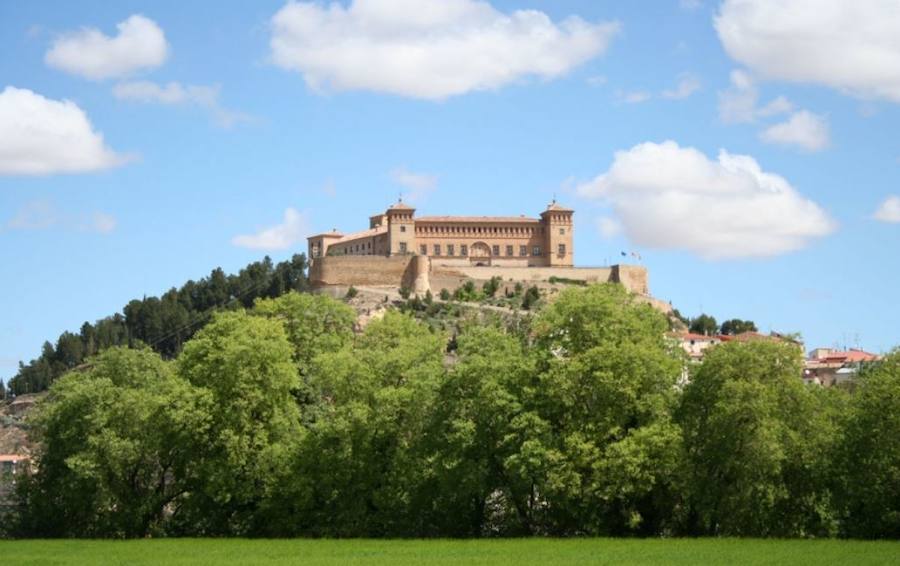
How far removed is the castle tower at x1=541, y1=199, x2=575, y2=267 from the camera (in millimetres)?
154750

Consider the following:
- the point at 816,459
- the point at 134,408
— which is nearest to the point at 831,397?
the point at 816,459

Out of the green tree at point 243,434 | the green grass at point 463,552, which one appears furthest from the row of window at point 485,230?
the green grass at point 463,552

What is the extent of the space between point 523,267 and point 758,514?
336 ft

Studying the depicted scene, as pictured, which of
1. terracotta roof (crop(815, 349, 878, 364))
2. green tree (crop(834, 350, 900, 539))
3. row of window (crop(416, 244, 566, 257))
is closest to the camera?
green tree (crop(834, 350, 900, 539))

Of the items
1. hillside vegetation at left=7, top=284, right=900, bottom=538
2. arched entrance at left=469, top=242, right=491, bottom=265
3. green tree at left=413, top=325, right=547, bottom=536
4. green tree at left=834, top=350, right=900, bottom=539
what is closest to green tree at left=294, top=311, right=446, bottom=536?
hillside vegetation at left=7, top=284, right=900, bottom=538

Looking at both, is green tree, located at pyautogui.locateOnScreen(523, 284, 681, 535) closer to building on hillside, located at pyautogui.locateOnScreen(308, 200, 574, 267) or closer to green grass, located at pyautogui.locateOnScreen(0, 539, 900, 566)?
green grass, located at pyautogui.locateOnScreen(0, 539, 900, 566)

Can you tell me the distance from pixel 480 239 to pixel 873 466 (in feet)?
359

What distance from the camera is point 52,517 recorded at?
6222cm

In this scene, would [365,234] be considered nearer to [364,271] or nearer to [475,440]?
[364,271]

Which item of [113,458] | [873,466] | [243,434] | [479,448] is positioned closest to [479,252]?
[113,458]

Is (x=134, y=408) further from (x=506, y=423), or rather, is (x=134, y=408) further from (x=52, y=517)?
(x=506, y=423)

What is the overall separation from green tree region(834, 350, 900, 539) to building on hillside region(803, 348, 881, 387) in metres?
67.6

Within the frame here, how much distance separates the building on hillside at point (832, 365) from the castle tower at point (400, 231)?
152 feet

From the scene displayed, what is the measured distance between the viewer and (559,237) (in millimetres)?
155375
